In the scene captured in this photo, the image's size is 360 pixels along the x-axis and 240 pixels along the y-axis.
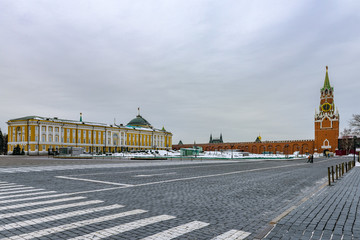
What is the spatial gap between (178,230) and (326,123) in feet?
447

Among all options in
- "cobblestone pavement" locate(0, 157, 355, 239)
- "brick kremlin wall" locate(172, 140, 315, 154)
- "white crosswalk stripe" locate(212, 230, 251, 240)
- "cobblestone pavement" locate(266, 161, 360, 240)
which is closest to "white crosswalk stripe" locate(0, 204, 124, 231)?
"cobblestone pavement" locate(0, 157, 355, 239)

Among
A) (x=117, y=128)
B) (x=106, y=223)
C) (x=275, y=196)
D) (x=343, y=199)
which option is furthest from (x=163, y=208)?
(x=117, y=128)

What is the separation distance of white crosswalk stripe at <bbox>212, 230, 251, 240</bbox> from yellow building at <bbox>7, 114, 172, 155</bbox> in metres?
88.6

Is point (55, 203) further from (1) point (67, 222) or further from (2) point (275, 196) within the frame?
(2) point (275, 196)

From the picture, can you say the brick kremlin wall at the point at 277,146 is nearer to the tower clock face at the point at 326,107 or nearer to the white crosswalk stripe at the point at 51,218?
the tower clock face at the point at 326,107

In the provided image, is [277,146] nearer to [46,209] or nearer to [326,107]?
[326,107]

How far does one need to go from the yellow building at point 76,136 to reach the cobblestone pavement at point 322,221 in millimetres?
88114

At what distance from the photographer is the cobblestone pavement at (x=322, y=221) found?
525cm

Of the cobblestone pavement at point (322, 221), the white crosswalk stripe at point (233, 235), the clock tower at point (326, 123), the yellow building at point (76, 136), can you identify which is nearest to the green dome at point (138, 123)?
the yellow building at point (76, 136)

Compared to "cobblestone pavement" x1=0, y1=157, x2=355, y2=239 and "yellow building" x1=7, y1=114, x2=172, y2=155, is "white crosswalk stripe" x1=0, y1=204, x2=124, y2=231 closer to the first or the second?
"cobblestone pavement" x1=0, y1=157, x2=355, y2=239

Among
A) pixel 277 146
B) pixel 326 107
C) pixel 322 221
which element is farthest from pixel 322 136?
pixel 322 221

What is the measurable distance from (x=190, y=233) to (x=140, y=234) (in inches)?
38.4

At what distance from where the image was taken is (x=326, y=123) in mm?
124875

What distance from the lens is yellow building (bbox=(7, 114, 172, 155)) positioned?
86.2 m
